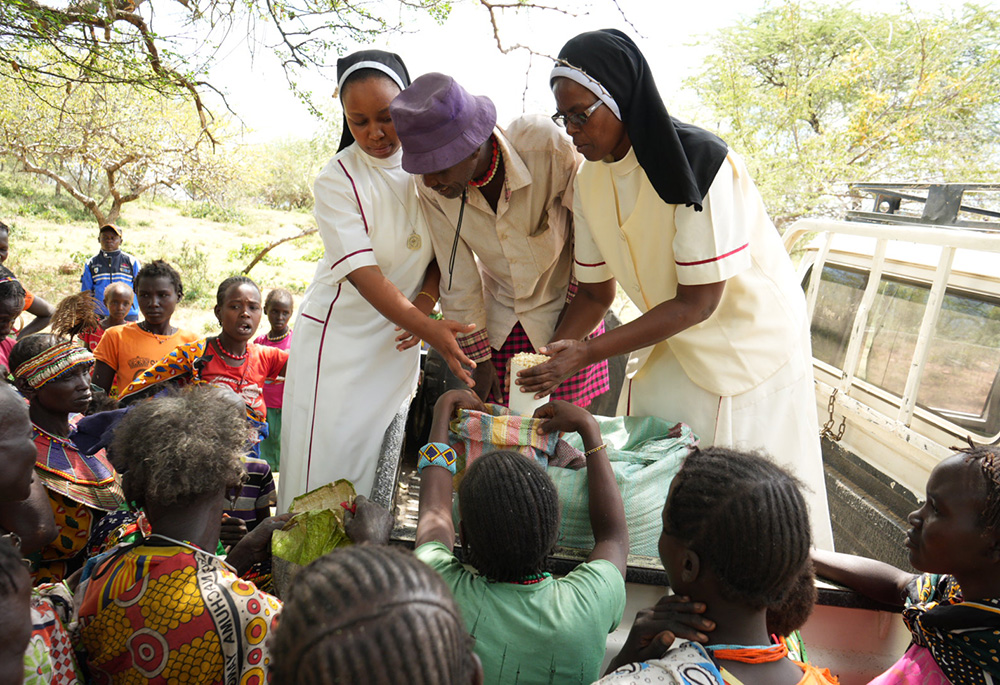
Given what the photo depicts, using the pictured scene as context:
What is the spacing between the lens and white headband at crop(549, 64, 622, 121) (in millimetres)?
2137

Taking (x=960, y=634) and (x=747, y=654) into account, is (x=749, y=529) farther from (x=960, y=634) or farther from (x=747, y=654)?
(x=960, y=634)

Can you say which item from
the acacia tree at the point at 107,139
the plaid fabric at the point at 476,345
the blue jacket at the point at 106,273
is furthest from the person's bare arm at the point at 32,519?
the acacia tree at the point at 107,139

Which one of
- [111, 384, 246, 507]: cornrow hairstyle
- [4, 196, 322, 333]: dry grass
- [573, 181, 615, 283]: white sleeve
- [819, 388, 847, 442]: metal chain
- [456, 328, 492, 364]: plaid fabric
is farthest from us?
[4, 196, 322, 333]: dry grass

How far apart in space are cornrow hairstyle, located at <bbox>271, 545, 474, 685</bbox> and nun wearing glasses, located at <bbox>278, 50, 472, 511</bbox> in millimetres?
1714

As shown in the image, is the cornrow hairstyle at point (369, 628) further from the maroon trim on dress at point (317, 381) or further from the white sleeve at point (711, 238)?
the maroon trim on dress at point (317, 381)

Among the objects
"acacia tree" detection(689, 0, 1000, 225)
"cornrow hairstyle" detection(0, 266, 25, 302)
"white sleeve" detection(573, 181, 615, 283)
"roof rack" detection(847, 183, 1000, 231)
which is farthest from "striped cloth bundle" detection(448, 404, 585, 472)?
"acacia tree" detection(689, 0, 1000, 225)

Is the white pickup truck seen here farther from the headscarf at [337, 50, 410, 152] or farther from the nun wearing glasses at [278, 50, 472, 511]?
the headscarf at [337, 50, 410, 152]

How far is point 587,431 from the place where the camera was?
6.88 feet

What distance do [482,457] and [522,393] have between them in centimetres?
74

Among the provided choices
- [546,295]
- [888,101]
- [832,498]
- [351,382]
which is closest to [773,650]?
[546,295]

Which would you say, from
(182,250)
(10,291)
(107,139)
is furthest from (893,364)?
(182,250)

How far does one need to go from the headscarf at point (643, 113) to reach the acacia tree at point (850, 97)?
28.9 feet

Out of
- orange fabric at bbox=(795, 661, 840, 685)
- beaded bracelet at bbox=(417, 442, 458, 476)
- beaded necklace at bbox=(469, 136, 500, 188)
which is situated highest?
beaded necklace at bbox=(469, 136, 500, 188)

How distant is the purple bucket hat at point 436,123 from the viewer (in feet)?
7.63
